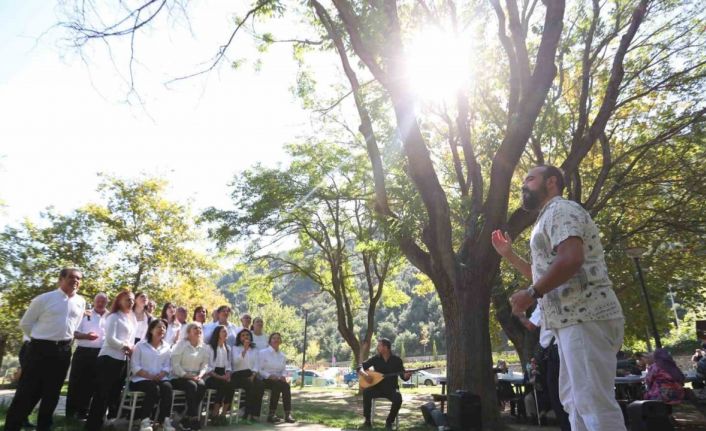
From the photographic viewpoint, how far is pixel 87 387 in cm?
631

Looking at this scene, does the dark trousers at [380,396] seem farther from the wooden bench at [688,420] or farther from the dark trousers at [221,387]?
the wooden bench at [688,420]

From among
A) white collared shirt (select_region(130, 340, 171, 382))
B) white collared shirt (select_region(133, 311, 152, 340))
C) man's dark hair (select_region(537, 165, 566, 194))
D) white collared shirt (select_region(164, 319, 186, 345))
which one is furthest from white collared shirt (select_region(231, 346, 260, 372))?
man's dark hair (select_region(537, 165, 566, 194))

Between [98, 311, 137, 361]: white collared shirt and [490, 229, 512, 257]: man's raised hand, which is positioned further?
[98, 311, 137, 361]: white collared shirt

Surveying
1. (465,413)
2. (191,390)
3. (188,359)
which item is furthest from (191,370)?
(465,413)

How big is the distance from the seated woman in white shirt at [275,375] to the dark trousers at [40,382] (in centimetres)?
365

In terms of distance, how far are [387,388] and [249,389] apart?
2.48 meters

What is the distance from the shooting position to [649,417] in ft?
9.31

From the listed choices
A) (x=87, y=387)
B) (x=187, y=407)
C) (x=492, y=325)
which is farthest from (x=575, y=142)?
(x=492, y=325)

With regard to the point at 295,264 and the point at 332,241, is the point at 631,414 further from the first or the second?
the point at 295,264

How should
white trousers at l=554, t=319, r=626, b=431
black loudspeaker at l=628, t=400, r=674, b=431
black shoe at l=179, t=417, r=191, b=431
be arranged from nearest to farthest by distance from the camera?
1. white trousers at l=554, t=319, r=626, b=431
2. black loudspeaker at l=628, t=400, r=674, b=431
3. black shoe at l=179, t=417, r=191, b=431

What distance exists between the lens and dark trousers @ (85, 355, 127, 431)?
16.5 feet

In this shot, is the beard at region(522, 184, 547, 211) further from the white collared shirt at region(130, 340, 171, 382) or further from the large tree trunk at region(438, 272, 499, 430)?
the white collared shirt at region(130, 340, 171, 382)

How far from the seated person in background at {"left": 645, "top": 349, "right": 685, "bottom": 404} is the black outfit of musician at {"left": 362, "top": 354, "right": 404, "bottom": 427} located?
430cm

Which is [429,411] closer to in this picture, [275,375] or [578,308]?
[578,308]
